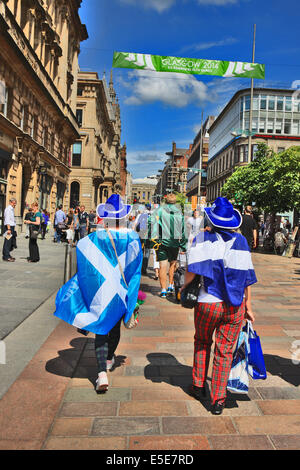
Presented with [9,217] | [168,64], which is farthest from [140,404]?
[168,64]

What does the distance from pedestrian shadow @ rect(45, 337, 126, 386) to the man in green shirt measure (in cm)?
Result: 296

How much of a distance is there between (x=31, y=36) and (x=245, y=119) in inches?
1406

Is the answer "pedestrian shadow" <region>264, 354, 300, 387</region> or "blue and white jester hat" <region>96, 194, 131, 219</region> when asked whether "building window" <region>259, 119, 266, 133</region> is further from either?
"blue and white jester hat" <region>96, 194, 131, 219</region>

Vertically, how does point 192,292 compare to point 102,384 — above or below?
above

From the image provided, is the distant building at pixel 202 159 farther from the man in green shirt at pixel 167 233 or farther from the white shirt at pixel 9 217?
the man in green shirt at pixel 167 233

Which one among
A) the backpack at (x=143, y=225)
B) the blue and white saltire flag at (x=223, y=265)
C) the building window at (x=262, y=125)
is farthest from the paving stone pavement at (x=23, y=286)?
the building window at (x=262, y=125)

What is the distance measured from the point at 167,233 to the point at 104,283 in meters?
3.86

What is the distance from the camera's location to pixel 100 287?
3400 millimetres

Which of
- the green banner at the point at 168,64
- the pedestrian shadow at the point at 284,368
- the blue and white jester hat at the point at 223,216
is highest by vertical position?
the green banner at the point at 168,64

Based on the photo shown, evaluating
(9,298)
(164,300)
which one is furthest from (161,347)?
(9,298)

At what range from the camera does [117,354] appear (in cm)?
432

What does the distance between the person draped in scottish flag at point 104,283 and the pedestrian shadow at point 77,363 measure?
0.45 metres

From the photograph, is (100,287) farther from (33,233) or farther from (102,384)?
(33,233)

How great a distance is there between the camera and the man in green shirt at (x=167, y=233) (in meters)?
7.18
